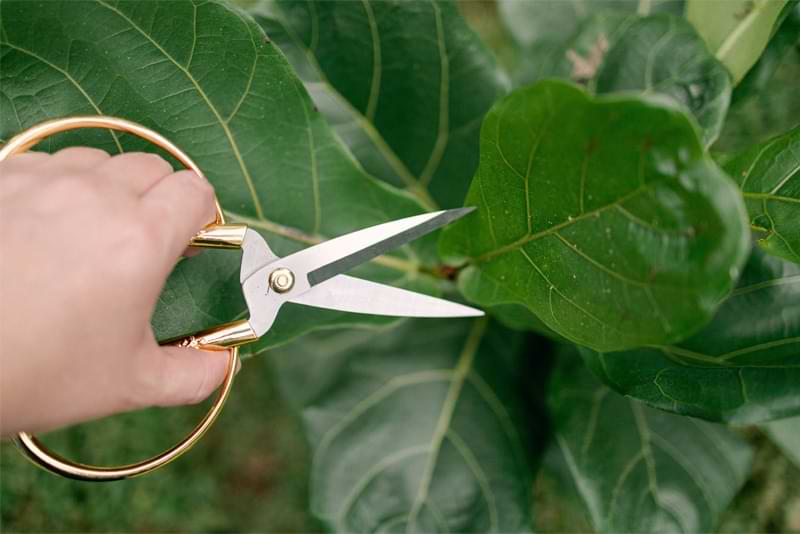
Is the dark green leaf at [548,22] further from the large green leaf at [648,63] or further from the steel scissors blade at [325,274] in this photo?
the steel scissors blade at [325,274]

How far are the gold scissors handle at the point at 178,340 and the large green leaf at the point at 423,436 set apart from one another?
262 mm

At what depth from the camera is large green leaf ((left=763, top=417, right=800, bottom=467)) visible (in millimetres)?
638

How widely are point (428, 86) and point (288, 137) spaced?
15 centimetres

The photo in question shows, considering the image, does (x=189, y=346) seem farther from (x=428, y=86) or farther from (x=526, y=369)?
(x=526, y=369)

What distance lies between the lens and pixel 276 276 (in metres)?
0.39

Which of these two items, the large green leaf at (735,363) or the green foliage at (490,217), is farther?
the large green leaf at (735,363)

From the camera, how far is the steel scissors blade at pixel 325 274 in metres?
0.39

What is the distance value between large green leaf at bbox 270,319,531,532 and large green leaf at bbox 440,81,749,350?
0.84 ft

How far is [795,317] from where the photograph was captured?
1.47 feet

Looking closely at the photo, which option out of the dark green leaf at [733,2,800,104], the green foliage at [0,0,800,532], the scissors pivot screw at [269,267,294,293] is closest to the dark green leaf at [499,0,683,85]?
the green foliage at [0,0,800,532]

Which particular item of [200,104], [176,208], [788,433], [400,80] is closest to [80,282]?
[176,208]

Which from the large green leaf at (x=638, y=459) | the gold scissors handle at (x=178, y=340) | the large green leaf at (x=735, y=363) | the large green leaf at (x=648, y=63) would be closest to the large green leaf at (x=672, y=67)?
the large green leaf at (x=648, y=63)

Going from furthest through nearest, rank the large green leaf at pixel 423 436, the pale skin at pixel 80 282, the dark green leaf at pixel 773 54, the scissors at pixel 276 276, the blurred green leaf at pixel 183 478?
the blurred green leaf at pixel 183 478 → the large green leaf at pixel 423 436 → the dark green leaf at pixel 773 54 → the scissors at pixel 276 276 → the pale skin at pixel 80 282

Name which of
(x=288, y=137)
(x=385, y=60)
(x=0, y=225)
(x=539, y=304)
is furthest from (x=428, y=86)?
(x=0, y=225)
